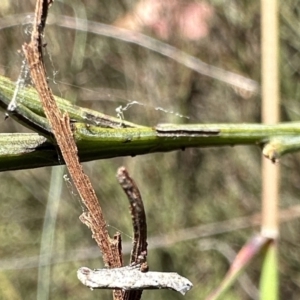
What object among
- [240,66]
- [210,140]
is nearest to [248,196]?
[240,66]

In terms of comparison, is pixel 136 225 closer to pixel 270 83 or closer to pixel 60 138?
pixel 60 138

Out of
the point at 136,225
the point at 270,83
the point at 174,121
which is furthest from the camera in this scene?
the point at 174,121

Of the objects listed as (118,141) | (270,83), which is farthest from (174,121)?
(118,141)

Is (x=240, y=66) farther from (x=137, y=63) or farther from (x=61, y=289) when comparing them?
(x=61, y=289)

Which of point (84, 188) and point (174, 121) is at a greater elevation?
point (174, 121)

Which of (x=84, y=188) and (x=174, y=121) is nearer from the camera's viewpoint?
(x=84, y=188)

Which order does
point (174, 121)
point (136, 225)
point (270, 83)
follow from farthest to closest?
point (174, 121)
point (270, 83)
point (136, 225)

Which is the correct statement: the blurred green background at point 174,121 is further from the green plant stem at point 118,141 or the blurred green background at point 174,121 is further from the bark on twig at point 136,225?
the bark on twig at point 136,225

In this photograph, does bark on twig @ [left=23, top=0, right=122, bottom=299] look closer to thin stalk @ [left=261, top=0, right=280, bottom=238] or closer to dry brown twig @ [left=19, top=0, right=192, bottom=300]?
dry brown twig @ [left=19, top=0, right=192, bottom=300]

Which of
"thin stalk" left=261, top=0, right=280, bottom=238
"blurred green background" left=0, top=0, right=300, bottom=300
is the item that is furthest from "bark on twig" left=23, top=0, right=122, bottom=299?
"blurred green background" left=0, top=0, right=300, bottom=300
